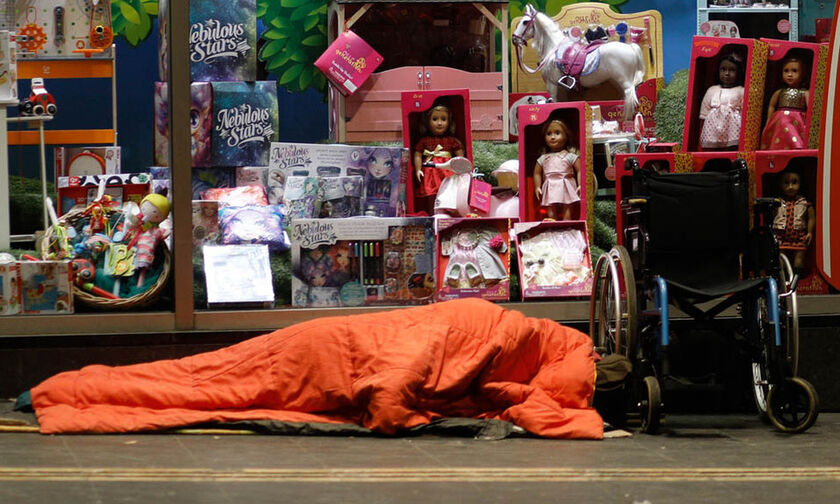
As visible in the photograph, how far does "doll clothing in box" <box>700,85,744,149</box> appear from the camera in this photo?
5.78m

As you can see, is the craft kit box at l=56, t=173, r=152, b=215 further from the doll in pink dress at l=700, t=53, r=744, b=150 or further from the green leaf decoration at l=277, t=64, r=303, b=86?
the doll in pink dress at l=700, t=53, r=744, b=150

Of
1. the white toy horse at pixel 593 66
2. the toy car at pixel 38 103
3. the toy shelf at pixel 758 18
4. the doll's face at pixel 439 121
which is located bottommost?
the doll's face at pixel 439 121

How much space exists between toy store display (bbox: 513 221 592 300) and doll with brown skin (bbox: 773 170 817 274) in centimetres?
93

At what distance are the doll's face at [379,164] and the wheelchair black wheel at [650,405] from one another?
174 cm

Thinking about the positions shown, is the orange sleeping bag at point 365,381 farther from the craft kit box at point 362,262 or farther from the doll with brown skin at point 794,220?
the doll with brown skin at point 794,220

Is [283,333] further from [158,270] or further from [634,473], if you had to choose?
[634,473]

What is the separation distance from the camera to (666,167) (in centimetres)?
546

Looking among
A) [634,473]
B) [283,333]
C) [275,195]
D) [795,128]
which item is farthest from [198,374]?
[795,128]

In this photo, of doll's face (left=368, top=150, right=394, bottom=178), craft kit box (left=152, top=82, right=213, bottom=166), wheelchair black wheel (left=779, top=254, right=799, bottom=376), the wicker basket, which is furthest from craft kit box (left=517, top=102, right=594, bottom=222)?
the wicker basket

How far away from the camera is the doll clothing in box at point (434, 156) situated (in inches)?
228

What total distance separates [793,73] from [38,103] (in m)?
3.82

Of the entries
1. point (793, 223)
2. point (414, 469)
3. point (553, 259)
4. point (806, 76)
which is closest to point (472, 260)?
point (553, 259)

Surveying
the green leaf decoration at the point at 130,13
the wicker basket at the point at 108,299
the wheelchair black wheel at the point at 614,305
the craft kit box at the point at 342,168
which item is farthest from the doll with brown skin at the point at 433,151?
the green leaf decoration at the point at 130,13

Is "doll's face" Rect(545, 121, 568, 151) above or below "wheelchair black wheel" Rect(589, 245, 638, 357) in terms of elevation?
above
